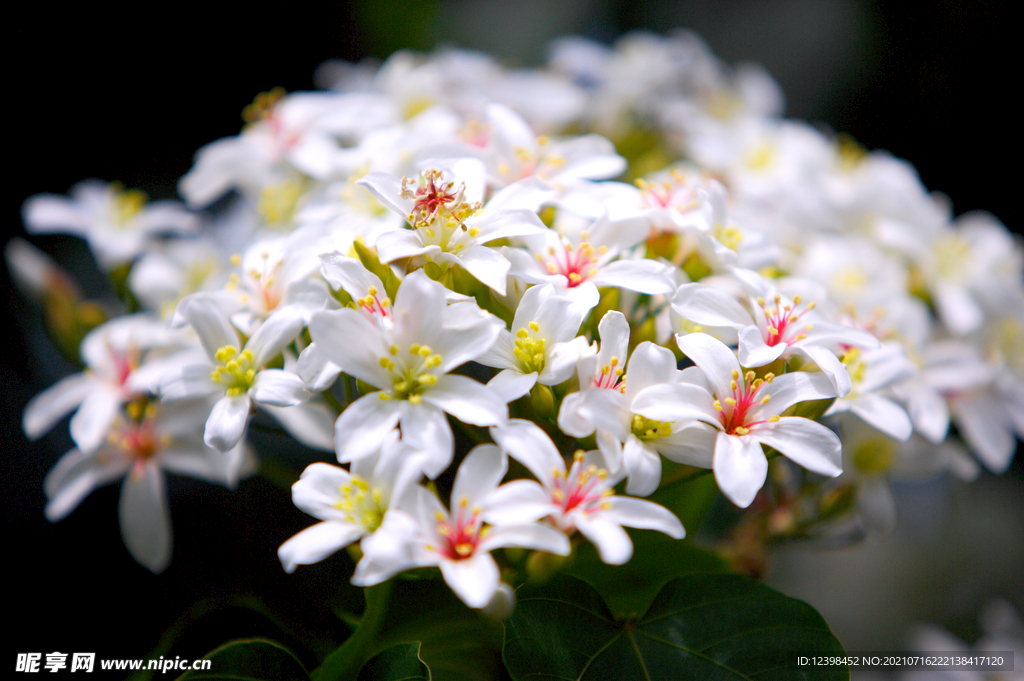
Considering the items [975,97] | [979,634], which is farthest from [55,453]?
[975,97]

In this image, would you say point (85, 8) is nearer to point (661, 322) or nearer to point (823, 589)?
point (661, 322)

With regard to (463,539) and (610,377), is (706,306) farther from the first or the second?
(463,539)

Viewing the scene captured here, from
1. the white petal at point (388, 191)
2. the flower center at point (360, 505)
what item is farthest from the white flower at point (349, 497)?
the white petal at point (388, 191)

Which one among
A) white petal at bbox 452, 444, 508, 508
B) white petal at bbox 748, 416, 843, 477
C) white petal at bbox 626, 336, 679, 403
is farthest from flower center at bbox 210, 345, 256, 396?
white petal at bbox 748, 416, 843, 477

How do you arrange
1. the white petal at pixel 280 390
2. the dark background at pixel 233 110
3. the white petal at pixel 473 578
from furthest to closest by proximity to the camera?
the dark background at pixel 233 110 < the white petal at pixel 280 390 < the white petal at pixel 473 578

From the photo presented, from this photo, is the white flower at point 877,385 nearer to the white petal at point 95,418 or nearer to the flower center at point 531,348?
the flower center at point 531,348

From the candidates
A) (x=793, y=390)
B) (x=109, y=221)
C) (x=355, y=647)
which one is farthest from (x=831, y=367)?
(x=109, y=221)
